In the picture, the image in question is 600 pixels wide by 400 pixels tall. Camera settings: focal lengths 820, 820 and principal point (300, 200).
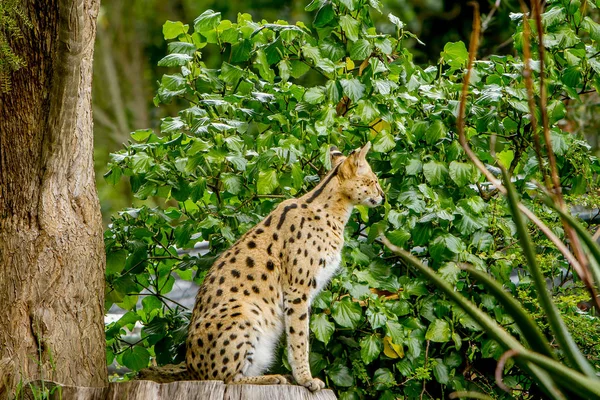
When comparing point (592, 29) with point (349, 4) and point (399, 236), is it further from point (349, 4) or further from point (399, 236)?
point (399, 236)

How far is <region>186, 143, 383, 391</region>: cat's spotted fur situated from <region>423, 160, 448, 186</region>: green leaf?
1.00 feet

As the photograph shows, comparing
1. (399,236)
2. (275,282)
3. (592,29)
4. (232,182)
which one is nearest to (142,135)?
(232,182)

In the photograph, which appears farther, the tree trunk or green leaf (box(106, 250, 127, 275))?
green leaf (box(106, 250, 127, 275))

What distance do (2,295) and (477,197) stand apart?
267 centimetres

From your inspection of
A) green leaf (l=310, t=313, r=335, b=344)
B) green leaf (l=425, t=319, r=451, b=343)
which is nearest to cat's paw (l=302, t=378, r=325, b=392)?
green leaf (l=310, t=313, r=335, b=344)

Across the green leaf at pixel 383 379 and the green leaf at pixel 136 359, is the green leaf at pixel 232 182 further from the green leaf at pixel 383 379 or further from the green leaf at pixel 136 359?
the green leaf at pixel 383 379

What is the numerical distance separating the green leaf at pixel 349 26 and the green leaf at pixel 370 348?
176 centimetres

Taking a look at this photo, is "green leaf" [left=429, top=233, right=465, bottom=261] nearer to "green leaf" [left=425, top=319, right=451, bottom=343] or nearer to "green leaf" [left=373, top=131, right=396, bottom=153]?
"green leaf" [left=425, top=319, right=451, bottom=343]

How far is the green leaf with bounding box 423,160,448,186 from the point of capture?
4777mm

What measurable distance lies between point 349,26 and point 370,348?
1878 millimetres

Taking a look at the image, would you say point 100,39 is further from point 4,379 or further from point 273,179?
point 4,379

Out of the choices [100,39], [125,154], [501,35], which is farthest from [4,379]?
[100,39]

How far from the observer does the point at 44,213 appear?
393cm

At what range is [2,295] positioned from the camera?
389 centimetres
